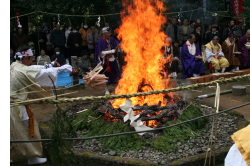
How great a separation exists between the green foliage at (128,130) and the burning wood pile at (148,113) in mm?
155

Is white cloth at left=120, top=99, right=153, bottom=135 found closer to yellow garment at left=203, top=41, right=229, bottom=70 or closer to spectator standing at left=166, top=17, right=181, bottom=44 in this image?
yellow garment at left=203, top=41, right=229, bottom=70

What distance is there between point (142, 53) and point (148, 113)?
95.6 inches

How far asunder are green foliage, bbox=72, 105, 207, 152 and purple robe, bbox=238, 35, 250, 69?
750 cm

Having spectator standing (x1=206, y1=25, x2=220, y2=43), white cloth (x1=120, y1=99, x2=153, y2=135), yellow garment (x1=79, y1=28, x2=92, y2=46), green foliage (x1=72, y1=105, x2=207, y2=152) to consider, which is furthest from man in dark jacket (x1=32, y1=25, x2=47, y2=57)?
white cloth (x1=120, y1=99, x2=153, y2=135)

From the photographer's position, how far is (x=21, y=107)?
470 centimetres

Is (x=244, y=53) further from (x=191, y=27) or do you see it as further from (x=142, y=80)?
(x=142, y=80)

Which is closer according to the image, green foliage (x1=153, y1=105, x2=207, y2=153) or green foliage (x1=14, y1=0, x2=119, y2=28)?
green foliage (x1=153, y1=105, x2=207, y2=153)

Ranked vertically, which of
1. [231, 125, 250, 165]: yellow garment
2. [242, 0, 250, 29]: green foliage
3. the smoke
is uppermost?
[242, 0, 250, 29]: green foliage

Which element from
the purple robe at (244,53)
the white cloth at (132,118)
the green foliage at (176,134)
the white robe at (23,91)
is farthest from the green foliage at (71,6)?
the white robe at (23,91)

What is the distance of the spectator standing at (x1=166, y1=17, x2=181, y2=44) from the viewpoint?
1363 centimetres

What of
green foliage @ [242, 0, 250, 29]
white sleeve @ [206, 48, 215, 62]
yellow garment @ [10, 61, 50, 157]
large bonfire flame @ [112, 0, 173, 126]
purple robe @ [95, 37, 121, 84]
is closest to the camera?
yellow garment @ [10, 61, 50, 157]

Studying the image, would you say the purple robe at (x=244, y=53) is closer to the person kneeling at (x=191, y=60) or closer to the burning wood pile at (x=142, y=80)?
the person kneeling at (x=191, y=60)

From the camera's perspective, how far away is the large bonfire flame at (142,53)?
7121mm

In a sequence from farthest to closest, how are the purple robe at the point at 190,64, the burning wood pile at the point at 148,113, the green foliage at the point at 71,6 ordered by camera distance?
the green foliage at the point at 71,6, the purple robe at the point at 190,64, the burning wood pile at the point at 148,113
